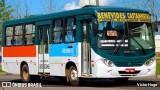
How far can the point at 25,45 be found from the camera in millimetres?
24688

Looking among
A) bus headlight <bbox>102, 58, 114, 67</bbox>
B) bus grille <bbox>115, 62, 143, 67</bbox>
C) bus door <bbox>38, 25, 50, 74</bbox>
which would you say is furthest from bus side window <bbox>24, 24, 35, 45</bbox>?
bus grille <bbox>115, 62, 143, 67</bbox>

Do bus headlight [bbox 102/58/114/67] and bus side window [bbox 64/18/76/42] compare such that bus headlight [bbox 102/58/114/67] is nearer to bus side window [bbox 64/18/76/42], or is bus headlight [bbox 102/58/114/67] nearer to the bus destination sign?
the bus destination sign

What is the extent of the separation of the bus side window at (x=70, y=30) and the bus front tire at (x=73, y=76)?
1.22 metres

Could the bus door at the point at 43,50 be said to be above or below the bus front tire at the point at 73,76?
above

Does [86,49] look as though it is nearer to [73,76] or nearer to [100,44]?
[100,44]

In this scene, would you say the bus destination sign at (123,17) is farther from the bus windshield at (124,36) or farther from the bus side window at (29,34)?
the bus side window at (29,34)

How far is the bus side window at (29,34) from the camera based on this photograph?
78.9 feet

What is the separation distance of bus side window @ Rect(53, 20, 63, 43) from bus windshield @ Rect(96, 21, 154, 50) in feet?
9.34

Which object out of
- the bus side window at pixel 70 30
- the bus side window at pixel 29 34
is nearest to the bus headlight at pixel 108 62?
the bus side window at pixel 70 30

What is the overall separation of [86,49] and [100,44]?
81cm

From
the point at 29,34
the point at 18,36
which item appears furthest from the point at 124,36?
the point at 18,36

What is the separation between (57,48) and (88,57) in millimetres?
2481

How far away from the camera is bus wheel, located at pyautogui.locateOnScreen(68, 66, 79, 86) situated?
2009cm

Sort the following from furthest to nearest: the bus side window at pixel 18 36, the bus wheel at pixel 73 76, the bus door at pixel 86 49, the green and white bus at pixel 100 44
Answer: the bus side window at pixel 18 36, the bus wheel at pixel 73 76, the bus door at pixel 86 49, the green and white bus at pixel 100 44
